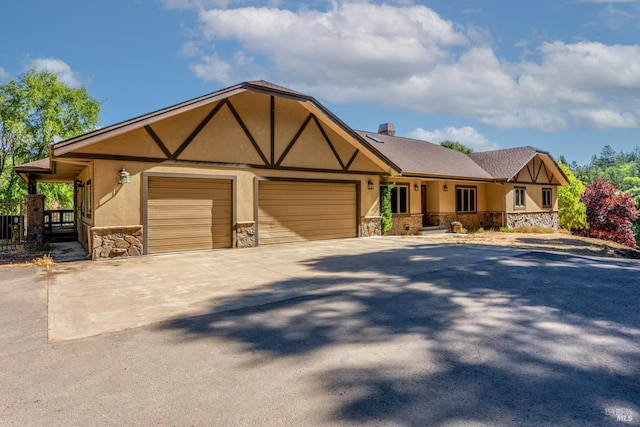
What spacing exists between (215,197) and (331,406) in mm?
9330

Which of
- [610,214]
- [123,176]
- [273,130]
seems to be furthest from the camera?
[610,214]

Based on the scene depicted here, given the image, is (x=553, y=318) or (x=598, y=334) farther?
(x=553, y=318)

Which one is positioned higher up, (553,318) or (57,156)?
(57,156)

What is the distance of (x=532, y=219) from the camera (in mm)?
23484

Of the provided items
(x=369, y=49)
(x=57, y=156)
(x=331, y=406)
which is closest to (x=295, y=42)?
(x=369, y=49)

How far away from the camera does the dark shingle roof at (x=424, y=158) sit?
58.6 feet

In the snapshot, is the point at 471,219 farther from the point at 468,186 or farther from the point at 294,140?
the point at 294,140

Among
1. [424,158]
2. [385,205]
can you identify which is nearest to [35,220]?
[385,205]

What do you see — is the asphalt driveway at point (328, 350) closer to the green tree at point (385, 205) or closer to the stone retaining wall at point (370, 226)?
the stone retaining wall at point (370, 226)

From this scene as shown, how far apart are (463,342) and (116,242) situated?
8975 mm

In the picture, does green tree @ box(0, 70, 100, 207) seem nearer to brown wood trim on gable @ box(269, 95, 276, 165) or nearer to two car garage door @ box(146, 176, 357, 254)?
two car garage door @ box(146, 176, 357, 254)

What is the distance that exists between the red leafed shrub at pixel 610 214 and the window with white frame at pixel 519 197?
667cm

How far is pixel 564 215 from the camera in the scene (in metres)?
29.6

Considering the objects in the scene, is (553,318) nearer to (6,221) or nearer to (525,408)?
(525,408)
